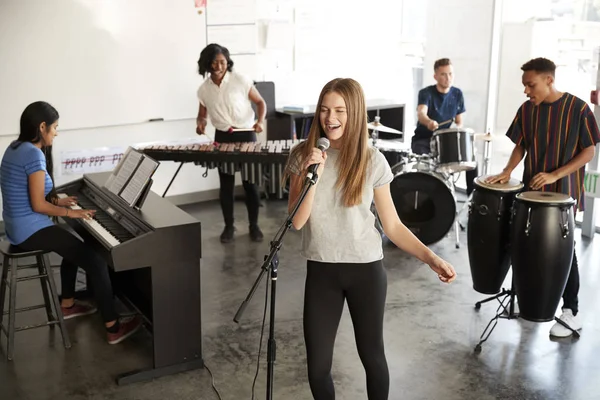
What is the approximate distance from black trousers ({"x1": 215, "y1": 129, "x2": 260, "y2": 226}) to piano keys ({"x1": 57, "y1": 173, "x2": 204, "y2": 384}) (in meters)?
1.95

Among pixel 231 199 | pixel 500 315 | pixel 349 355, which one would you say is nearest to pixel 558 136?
pixel 500 315

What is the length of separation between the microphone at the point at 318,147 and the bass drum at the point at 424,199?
320 centimetres

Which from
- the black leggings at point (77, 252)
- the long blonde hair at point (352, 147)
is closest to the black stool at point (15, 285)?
the black leggings at point (77, 252)

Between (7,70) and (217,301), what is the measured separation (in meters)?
2.74

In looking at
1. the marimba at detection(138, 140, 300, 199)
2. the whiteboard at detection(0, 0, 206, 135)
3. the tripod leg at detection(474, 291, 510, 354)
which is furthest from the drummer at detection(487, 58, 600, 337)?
the whiteboard at detection(0, 0, 206, 135)

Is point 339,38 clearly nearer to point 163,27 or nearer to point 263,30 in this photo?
point 263,30

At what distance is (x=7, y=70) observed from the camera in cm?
600

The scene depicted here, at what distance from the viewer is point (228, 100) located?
6012 mm

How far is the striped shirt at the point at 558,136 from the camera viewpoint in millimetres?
4117

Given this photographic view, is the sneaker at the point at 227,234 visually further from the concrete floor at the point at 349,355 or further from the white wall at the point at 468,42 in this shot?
the white wall at the point at 468,42

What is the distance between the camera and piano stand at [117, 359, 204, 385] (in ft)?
12.6

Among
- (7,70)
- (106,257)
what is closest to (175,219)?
(106,257)

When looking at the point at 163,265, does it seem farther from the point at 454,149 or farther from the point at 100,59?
the point at 100,59

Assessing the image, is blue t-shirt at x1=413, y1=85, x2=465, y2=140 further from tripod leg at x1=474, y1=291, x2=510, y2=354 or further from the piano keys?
the piano keys
